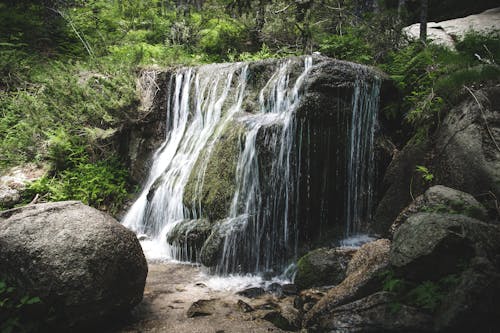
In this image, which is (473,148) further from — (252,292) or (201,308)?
(201,308)

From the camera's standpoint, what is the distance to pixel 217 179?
715 centimetres

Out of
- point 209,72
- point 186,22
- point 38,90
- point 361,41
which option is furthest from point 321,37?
point 38,90

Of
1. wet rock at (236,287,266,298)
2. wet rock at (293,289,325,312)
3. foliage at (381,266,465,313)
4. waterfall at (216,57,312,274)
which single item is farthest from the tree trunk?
wet rock at (236,287,266,298)

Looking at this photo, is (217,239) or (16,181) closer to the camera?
(217,239)

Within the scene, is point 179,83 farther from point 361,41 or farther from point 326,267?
point 326,267

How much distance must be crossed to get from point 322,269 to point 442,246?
211 centimetres

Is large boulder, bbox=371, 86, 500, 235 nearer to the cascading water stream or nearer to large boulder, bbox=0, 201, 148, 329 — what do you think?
the cascading water stream

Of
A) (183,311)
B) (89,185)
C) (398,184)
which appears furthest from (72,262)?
(398,184)

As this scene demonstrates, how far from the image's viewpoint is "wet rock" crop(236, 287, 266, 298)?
5012 millimetres

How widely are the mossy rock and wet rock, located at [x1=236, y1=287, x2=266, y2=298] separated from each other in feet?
6.05

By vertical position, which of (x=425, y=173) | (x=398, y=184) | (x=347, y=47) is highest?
(x=347, y=47)

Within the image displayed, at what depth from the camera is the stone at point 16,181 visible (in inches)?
311

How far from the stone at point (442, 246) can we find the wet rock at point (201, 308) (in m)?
2.34

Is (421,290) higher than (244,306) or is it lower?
higher
